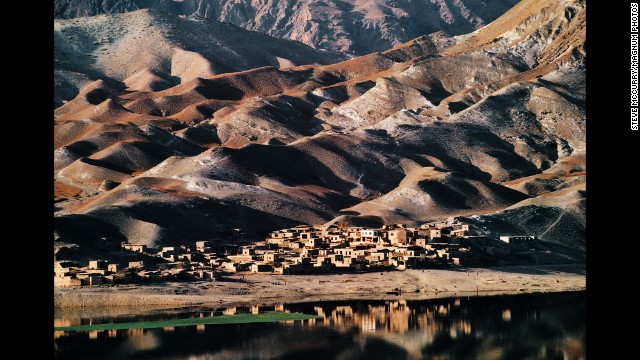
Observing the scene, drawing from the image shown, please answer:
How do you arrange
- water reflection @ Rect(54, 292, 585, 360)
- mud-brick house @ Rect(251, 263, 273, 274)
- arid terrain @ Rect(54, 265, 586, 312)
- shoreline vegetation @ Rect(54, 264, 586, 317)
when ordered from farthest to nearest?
mud-brick house @ Rect(251, 263, 273, 274) → arid terrain @ Rect(54, 265, 586, 312) → shoreline vegetation @ Rect(54, 264, 586, 317) → water reflection @ Rect(54, 292, 585, 360)

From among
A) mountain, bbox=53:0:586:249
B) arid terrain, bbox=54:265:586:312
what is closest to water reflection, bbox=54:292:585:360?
arid terrain, bbox=54:265:586:312

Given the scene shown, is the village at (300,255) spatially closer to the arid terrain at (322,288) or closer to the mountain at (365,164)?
the arid terrain at (322,288)

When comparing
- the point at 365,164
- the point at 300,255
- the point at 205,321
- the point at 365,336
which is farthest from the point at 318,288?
the point at 365,164

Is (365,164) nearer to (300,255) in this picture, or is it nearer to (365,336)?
(300,255)

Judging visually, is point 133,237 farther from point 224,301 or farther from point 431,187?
point 431,187

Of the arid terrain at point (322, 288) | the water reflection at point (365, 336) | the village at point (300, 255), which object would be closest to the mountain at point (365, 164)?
the village at point (300, 255)

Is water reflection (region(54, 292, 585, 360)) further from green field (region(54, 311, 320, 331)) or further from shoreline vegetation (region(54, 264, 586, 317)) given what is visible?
shoreline vegetation (region(54, 264, 586, 317))
